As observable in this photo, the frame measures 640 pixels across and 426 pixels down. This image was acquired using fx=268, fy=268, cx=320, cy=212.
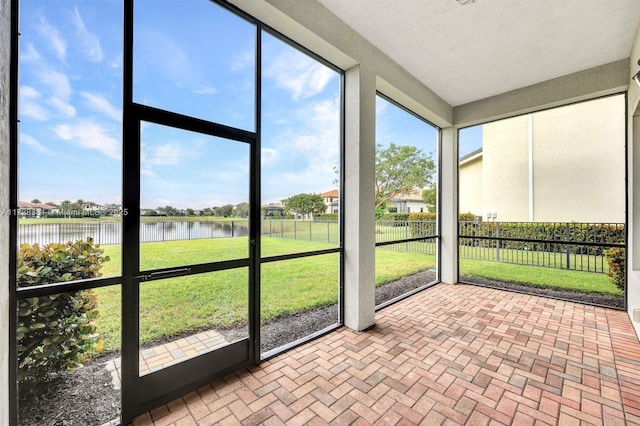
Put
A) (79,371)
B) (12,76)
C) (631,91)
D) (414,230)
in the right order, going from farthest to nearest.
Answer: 1. (414,230)
2. (631,91)
3. (79,371)
4. (12,76)

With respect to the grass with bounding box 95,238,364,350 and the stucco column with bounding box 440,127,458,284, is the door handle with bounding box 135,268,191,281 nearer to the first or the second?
the grass with bounding box 95,238,364,350

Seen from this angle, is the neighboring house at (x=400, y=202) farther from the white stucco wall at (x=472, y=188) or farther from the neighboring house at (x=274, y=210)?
the white stucco wall at (x=472, y=188)

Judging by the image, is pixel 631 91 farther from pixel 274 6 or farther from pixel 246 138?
pixel 246 138

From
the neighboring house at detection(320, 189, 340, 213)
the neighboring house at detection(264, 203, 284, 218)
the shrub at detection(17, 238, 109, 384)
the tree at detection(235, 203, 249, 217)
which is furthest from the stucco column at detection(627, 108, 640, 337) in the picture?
the shrub at detection(17, 238, 109, 384)

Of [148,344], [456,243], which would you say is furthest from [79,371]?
[456,243]

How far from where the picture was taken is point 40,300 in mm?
1494

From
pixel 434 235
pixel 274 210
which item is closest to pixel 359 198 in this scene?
pixel 274 210

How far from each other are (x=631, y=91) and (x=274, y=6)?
4.38m

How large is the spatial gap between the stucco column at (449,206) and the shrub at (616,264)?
202cm

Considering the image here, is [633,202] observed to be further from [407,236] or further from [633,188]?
[407,236]

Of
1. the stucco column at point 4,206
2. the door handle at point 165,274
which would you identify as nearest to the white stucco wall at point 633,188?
the door handle at point 165,274

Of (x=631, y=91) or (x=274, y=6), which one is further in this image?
(x=631, y=91)

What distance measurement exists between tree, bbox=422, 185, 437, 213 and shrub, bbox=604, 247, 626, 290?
2435 mm

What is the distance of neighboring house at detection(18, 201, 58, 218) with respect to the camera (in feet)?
4.74
